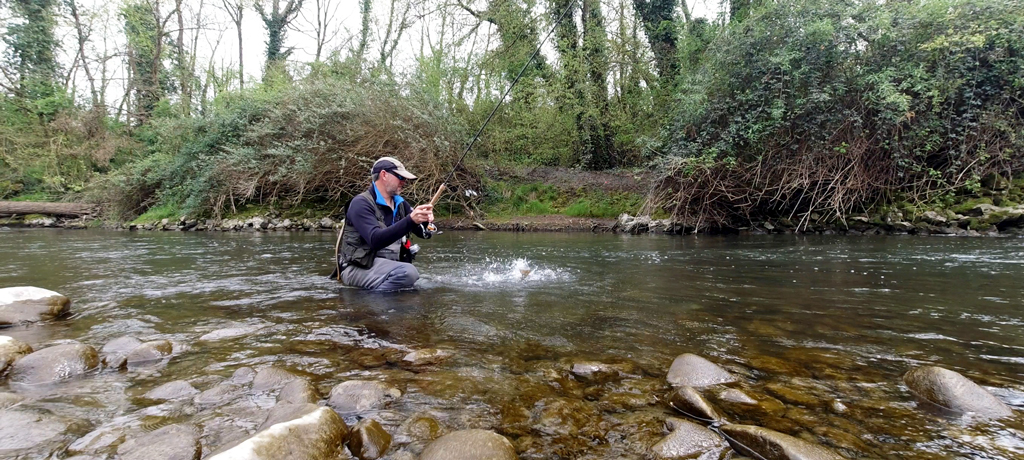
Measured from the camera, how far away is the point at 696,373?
2.96m

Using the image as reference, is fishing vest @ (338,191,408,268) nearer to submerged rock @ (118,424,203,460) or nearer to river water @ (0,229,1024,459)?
river water @ (0,229,1024,459)

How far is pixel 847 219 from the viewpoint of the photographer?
42.5 feet

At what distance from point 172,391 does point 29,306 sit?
3.07 meters

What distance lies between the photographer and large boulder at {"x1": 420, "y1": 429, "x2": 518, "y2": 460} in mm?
2039

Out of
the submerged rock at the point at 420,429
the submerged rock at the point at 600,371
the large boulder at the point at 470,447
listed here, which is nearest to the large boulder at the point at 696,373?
the submerged rock at the point at 600,371

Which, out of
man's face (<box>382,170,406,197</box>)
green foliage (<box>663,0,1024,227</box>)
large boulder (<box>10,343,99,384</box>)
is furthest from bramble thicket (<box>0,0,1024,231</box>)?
large boulder (<box>10,343,99,384</box>)

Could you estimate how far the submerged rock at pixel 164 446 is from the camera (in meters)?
2.03

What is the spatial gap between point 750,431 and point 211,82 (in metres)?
33.3

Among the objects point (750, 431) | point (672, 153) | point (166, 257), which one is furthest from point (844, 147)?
point (166, 257)

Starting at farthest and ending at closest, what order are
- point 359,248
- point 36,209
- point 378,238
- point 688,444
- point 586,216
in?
point 36,209
point 586,216
point 359,248
point 378,238
point 688,444

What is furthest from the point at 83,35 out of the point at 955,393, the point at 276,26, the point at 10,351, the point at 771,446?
the point at 955,393

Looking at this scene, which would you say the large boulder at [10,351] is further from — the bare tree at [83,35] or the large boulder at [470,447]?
the bare tree at [83,35]

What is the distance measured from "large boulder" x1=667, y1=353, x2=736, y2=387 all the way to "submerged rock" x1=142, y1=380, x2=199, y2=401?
2808 millimetres

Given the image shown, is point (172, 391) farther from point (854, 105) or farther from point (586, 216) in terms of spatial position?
point (586, 216)
